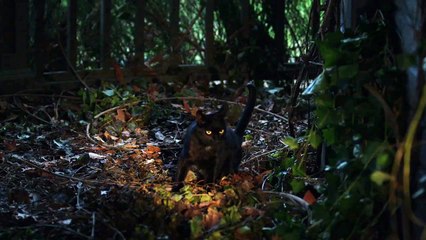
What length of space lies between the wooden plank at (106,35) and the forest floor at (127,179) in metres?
0.85

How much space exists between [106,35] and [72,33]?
404 mm

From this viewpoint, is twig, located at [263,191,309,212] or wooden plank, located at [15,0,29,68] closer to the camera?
twig, located at [263,191,309,212]

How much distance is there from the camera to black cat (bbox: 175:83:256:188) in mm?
4938

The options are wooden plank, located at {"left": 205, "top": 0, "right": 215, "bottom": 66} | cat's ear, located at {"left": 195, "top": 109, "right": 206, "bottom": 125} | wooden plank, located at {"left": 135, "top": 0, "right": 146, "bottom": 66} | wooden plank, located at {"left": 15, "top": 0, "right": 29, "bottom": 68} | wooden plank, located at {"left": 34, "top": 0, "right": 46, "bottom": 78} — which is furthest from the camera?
wooden plank, located at {"left": 205, "top": 0, "right": 215, "bottom": 66}

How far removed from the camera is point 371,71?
123 inches

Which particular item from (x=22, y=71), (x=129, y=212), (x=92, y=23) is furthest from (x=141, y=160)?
(x=92, y=23)

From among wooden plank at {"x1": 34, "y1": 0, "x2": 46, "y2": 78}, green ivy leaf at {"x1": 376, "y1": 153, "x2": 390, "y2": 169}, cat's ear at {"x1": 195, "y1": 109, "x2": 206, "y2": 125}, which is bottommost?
cat's ear at {"x1": 195, "y1": 109, "x2": 206, "y2": 125}

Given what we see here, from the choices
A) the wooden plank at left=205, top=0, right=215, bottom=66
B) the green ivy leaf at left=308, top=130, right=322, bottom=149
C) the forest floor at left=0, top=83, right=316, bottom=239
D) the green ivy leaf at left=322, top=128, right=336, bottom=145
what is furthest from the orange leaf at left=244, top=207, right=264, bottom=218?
the wooden plank at left=205, top=0, right=215, bottom=66

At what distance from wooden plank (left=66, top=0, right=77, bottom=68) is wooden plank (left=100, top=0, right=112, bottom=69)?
33cm

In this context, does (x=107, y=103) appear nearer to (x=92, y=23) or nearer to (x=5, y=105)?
(x=5, y=105)

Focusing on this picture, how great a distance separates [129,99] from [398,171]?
167 inches

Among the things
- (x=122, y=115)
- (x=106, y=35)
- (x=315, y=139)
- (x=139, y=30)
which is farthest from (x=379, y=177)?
(x=139, y=30)

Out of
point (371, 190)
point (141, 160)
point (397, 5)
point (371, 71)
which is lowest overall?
point (141, 160)

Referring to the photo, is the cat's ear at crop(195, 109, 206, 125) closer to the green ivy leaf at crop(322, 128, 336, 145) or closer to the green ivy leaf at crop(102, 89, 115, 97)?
the green ivy leaf at crop(322, 128, 336, 145)
